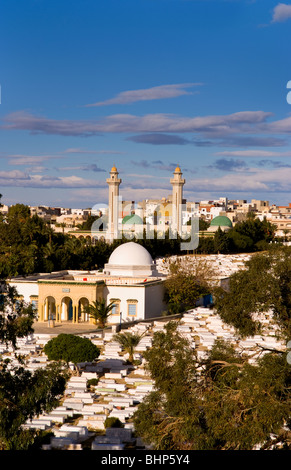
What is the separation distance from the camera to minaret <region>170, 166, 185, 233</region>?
256 ft

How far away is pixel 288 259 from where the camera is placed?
16953 millimetres

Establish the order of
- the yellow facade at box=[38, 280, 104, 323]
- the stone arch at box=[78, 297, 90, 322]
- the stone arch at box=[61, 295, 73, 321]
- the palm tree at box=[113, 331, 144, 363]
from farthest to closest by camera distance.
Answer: the stone arch at box=[61, 295, 73, 321], the stone arch at box=[78, 297, 90, 322], the yellow facade at box=[38, 280, 104, 323], the palm tree at box=[113, 331, 144, 363]

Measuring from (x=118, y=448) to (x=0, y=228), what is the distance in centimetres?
3783

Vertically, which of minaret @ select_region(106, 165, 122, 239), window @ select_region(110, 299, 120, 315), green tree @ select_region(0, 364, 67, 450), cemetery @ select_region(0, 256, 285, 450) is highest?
minaret @ select_region(106, 165, 122, 239)

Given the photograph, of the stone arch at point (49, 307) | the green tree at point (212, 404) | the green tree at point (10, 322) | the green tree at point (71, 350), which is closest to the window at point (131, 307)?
the stone arch at point (49, 307)

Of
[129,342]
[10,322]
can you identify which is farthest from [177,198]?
[10,322]

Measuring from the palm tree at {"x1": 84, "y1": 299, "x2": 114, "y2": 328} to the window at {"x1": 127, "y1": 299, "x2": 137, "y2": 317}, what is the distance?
1479 mm

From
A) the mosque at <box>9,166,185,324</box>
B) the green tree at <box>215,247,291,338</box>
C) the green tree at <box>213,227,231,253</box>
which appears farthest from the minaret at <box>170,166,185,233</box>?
the green tree at <box>215,247,291,338</box>

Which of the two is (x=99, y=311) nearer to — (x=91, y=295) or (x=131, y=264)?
(x=91, y=295)

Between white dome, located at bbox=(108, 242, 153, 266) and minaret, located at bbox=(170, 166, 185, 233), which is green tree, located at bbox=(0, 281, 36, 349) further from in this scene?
minaret, located at bbox=(170, 166, 185, 233)

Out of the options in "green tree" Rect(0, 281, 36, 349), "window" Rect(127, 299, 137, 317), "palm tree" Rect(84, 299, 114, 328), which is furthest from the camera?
"window" Rect(127, 299, 137, 317)

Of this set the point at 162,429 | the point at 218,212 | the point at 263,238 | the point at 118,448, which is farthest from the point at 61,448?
the point at 218,212

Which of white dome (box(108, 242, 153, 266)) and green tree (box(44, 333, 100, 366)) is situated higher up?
white dome (box(108, 242, 153, 266))

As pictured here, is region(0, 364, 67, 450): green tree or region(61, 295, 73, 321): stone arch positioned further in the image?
region(61, 295, 73, 321): stone arch
